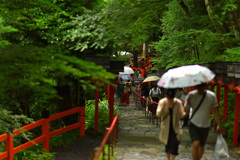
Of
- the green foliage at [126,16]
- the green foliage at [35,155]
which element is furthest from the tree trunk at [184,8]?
the green foliage at [35,155]

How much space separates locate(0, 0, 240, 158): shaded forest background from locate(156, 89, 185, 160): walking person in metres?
1.43

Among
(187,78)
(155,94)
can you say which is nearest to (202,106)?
(187,78)

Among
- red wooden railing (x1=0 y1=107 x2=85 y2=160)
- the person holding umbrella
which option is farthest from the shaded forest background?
the person holding umbrella

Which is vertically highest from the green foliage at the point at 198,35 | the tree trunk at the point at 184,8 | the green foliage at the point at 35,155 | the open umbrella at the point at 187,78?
the tree trunk at the point at 184,8

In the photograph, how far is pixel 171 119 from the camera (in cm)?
603

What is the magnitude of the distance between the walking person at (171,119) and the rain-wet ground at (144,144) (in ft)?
9.55

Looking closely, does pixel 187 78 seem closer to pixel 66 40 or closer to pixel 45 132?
pixel 66 40

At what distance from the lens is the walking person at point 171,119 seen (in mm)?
5992

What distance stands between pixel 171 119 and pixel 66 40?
5313 millimetres

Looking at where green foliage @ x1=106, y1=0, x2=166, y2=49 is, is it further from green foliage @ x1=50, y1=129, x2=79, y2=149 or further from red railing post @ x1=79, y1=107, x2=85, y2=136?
green foliage @ x1=50, y1=129, x2=79, y2=149

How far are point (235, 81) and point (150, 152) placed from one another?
3269mm

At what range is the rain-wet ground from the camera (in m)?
9.30

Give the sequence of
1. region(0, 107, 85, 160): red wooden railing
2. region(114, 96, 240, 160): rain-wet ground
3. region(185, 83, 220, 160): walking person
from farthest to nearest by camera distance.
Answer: region(114, 96, 240, 160): rain-wet ground
region(0, 107, 85, 160): red wooden railing
region(185, 83, 220, 160): walking person

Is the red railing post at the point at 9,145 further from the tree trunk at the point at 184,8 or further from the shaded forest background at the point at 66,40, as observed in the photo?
the tree trunk at the point at 184,8
